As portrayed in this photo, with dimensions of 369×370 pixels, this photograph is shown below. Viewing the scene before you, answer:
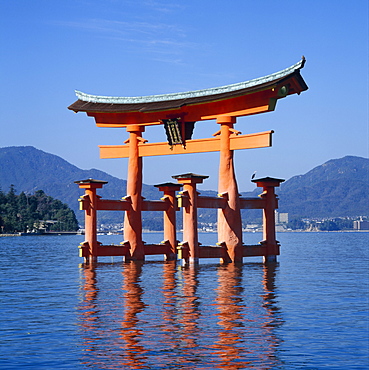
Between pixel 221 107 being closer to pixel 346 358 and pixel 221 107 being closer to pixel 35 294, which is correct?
pixel 35 294

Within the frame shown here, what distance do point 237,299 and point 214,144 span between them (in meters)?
13.7

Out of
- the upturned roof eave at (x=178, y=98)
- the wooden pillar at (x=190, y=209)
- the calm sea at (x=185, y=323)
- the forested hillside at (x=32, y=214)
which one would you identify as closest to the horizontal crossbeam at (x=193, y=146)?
the upturned roof eave at (x=178, y=98)

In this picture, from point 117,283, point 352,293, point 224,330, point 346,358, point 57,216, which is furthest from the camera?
point 57,216

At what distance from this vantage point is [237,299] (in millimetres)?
20797

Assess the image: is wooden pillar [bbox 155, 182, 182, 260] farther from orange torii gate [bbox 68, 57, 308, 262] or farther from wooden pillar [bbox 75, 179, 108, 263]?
wooden pillar [bbox 75, 179, 108, 263]

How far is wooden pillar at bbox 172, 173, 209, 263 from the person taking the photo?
31.6m

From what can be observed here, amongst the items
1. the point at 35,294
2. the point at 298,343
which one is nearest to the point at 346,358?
the point at 298,343

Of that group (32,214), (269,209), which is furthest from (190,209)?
(32,214)

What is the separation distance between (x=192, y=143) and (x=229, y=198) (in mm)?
3411

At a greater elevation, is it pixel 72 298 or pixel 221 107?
pixel 221 107

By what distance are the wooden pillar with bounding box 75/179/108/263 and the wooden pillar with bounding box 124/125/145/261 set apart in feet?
6.30

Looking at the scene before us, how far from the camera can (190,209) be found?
1245 inches

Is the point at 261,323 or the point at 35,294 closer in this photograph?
the point at 261,323

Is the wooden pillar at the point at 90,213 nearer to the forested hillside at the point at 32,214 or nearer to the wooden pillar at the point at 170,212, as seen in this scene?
the wooden pillar at the point at 170,212
